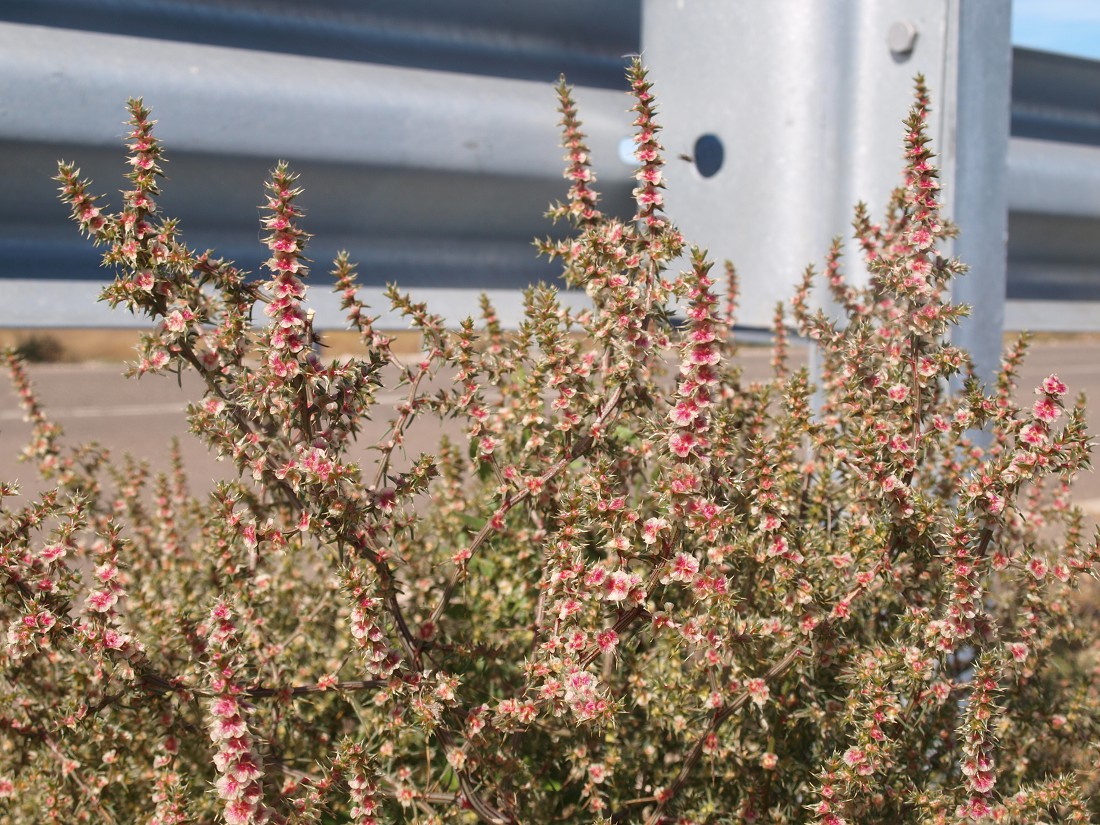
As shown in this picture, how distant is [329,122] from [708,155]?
1073mm

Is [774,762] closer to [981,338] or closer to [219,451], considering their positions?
[219,451]

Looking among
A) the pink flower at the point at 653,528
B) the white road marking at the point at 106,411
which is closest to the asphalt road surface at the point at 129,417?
the white road marking at the point at 106,411

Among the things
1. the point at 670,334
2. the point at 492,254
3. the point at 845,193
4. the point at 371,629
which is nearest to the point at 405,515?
the point at 371,629

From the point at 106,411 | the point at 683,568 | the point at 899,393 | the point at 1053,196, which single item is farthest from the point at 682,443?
the point at 106,411

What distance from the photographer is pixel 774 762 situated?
199cm

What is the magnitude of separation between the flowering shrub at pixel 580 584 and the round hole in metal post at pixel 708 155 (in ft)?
2.56

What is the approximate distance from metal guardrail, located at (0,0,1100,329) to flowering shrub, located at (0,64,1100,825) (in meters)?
0.71

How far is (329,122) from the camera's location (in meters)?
2.93

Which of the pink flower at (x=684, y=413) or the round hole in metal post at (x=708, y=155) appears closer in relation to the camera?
the pink flower at (x=684, y=413)

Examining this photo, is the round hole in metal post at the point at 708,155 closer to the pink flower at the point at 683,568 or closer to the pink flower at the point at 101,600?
the pink flower at the point at 683,568

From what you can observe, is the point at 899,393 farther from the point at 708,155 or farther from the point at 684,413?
the point at 708,155

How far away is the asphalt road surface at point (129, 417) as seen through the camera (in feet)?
19.5

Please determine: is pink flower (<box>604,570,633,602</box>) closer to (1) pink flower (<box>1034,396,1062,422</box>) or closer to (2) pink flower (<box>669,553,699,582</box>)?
(2) pink flower (<box>669,553,699,582</box>)

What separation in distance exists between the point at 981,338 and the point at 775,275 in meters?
0.56
